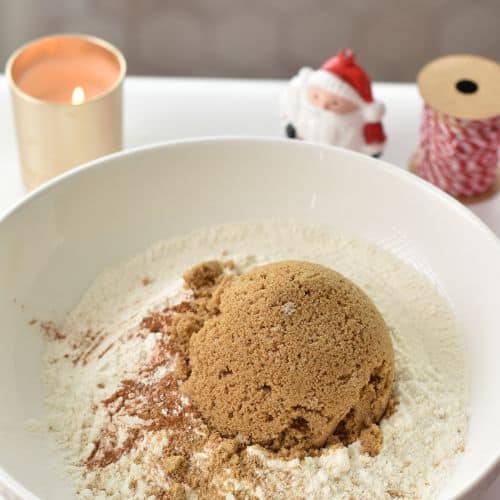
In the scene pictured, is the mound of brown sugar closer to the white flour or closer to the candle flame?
the white flour

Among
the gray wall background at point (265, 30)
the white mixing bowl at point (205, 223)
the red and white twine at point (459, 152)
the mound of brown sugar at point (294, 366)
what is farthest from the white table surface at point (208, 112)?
the gray wall background at point (265, 30)

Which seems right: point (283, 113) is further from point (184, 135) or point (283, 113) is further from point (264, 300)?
point (264, 300)

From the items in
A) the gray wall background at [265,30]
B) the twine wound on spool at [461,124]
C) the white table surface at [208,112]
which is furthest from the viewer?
the gray wall background at [265,30]

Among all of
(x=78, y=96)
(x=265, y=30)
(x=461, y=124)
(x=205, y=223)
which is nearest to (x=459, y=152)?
(x=461, y=124)

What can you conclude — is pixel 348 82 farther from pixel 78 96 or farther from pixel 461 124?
pixel 78 96

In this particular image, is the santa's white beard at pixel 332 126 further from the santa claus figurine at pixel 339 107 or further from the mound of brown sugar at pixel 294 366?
the mound of brown sugar at pixel 294 366

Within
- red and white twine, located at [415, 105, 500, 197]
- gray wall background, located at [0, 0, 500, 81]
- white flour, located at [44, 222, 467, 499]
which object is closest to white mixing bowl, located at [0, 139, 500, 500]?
white flour, located at [44, 222, 467, 499]
